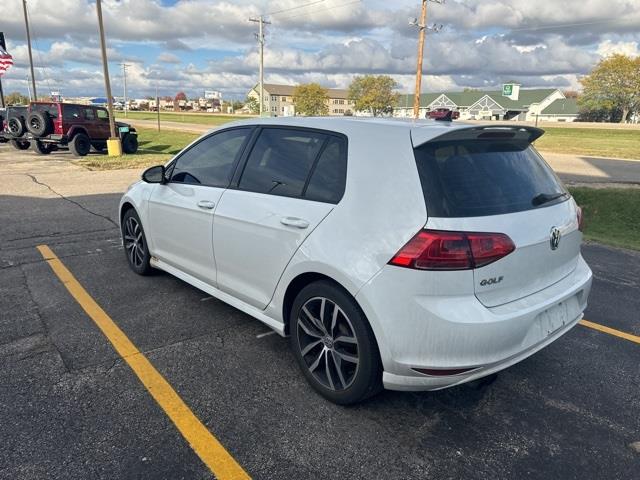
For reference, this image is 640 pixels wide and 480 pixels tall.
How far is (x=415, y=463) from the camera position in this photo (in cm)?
236

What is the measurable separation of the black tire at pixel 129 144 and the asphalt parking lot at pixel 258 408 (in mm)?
14659

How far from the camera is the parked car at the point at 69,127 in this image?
1617 cm

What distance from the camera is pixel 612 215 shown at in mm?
8922

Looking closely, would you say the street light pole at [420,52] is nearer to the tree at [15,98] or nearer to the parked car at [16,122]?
the parked car at [16,122]

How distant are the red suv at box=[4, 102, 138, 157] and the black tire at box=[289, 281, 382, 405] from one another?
53.8 feet

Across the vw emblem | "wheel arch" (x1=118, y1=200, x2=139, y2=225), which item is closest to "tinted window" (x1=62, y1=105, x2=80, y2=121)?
"wheel arch" (x1=118, y1=200, x2=139, y2=225)

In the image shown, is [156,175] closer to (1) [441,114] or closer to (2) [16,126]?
(1) [441,114]

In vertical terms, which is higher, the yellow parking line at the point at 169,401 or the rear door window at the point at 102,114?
the rear door window at the point at 102,114

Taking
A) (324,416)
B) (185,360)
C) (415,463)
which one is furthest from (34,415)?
(415,463)

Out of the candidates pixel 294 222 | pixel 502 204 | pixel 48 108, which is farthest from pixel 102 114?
pixel 502 204

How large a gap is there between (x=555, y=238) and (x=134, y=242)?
3944 millimetres

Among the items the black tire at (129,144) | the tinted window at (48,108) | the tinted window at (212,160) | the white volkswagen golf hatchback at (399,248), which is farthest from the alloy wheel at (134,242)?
the black tire at (129,144)

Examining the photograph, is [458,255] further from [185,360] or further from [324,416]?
[185,360]

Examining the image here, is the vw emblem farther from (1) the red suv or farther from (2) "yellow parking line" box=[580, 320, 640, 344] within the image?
(1) the red suv
